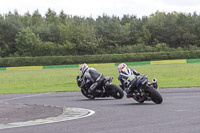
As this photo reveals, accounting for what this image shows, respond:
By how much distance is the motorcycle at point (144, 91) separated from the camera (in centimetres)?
1456

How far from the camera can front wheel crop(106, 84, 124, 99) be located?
1759 centimetres

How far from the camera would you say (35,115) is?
1257 centimetres

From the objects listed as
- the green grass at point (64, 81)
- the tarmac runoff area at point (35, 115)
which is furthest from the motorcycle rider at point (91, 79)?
the green grass at point (64, 81)

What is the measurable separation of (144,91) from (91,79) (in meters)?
4.27

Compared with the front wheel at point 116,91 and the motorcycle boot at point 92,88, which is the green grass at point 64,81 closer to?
the motorcycle boot at point 92,88

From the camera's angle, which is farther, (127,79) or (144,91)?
→ (127,79)

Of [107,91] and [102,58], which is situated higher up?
[107,91]

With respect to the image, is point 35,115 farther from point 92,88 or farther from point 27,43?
point 27,43

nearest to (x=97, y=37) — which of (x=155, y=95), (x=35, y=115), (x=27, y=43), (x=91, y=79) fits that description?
(x=27, y=43)

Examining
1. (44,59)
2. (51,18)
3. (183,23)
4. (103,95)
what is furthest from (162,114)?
(51,18)

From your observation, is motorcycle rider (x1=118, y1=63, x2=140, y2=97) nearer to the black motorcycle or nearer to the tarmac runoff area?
the black motorcycle

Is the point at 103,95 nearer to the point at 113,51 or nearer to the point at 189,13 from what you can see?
the point at 113,51

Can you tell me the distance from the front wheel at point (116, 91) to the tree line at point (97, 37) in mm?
62311

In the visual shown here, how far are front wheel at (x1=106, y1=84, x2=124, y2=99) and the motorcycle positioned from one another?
7.02ft
